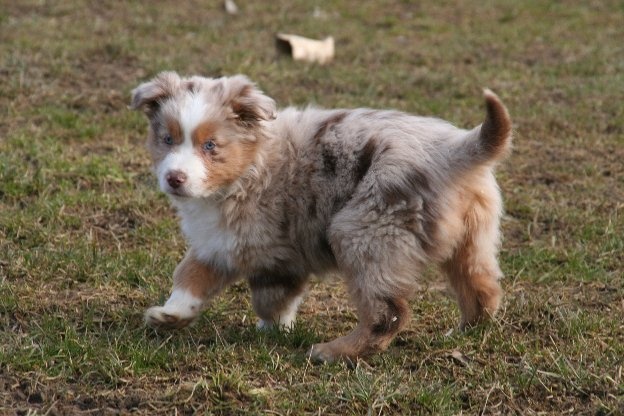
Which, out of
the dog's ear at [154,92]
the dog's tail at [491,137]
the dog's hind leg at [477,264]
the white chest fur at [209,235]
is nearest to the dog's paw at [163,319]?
the white chest fur at [209,235]

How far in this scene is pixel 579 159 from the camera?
27.7 feet

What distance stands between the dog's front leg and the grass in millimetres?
93

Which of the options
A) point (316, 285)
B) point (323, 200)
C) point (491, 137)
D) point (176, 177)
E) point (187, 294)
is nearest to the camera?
point (491, 137)

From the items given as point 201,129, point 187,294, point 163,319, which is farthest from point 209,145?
point 163,319

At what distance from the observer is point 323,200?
16.9 ft

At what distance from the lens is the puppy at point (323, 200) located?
4.91 metres

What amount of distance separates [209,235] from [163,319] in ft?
1.59

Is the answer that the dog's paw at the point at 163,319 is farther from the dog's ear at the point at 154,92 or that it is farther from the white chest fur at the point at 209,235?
the dog's ear at the point at 154,92

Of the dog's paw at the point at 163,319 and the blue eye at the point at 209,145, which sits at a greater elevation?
the blue eye at the point at 209,145

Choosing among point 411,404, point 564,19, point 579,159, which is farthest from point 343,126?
point 564,19

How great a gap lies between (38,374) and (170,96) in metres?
1.55

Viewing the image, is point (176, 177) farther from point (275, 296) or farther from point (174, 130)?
point (275, 296)

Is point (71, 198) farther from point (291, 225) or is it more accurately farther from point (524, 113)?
point (524, 113)

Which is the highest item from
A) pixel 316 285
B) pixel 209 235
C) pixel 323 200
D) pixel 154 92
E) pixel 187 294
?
pixel 154 92
